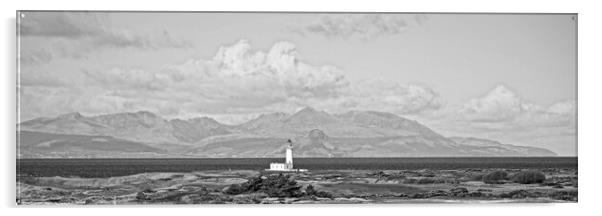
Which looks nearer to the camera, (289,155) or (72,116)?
(72,116)

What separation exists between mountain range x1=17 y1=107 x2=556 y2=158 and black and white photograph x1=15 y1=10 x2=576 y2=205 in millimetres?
12

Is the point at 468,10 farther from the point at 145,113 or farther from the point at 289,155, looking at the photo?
the point at 145,113

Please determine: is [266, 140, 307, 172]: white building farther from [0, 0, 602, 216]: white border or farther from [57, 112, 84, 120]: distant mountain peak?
[57, 112, 84, 120]: distant mountain peak

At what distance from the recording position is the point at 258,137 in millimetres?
8742

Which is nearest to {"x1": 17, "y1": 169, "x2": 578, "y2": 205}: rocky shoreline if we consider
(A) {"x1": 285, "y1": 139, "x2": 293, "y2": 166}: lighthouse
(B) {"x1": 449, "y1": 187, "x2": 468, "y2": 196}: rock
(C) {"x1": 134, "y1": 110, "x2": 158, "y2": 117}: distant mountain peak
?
(B) {"x1": 449, "y1": 187, "x2": 468, "y2": 196}: rock

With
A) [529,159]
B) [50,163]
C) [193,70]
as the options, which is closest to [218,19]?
[193,70]

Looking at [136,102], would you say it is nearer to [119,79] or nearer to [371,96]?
[119,79]

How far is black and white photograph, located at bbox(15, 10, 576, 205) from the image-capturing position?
8555 mm

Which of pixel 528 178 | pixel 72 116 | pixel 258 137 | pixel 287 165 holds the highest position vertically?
pixel 72 116

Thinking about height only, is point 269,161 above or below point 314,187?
above

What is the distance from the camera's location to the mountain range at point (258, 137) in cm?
865

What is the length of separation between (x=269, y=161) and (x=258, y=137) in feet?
0.72

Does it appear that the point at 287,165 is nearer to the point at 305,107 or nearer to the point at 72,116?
the point at 305,107

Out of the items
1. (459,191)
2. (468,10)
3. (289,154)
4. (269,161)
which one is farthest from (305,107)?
(468,10)
